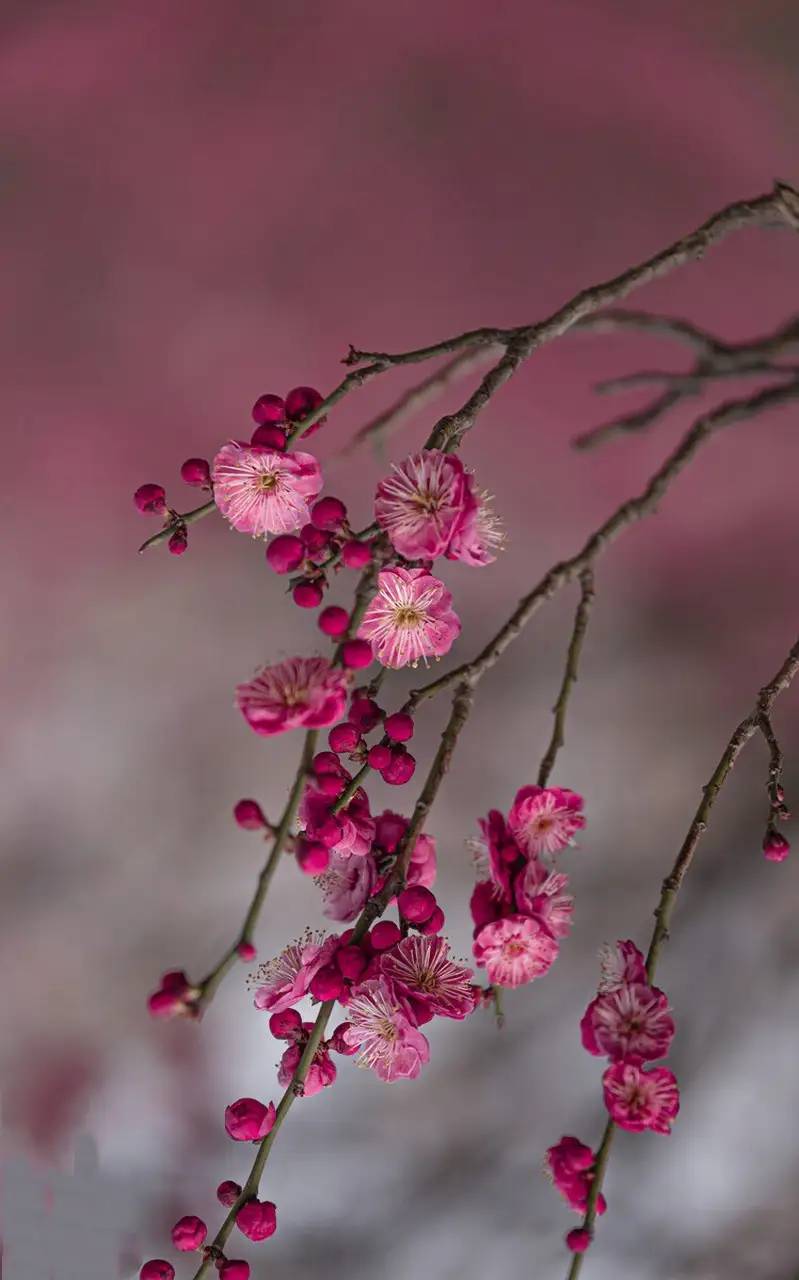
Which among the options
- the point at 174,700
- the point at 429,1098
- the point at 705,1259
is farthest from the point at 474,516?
the point at 705,1259

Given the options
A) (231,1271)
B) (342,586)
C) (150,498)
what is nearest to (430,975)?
(231,1271)

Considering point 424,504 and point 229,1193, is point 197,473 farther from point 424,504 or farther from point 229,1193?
point 229,1193

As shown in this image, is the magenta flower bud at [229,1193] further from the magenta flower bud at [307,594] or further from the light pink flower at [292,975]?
the magenta flower bud at [307,594]

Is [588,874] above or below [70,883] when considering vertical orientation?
above

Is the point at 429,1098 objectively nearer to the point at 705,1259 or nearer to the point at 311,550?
the point at 705,1259

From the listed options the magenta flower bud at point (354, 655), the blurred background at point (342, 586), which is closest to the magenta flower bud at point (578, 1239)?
the magenta flower bud at point (354, 655)

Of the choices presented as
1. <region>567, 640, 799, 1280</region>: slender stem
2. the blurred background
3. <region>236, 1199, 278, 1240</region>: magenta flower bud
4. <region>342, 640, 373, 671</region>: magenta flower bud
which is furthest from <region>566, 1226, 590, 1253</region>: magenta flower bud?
the blurred background

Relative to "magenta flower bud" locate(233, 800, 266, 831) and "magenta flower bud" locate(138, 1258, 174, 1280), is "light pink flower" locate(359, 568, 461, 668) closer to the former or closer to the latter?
"magenta flower bud" locate(233, 800, 266, 831)
